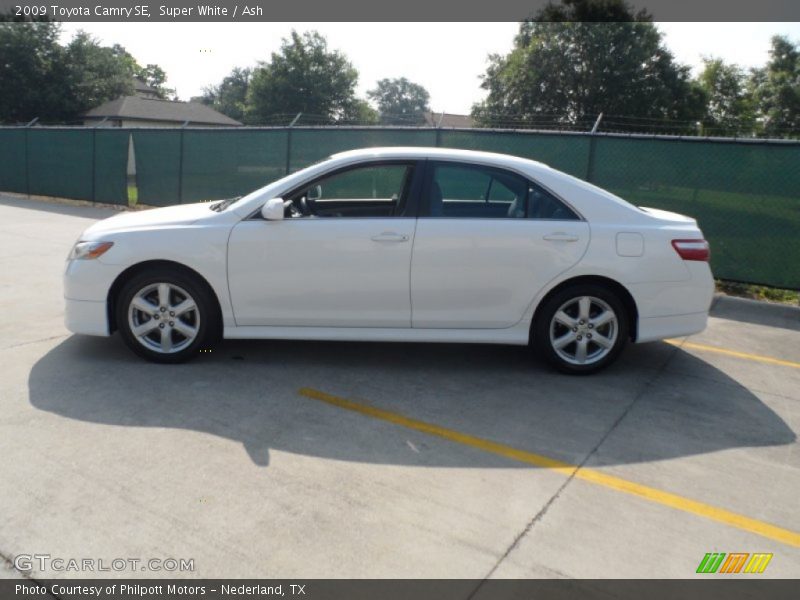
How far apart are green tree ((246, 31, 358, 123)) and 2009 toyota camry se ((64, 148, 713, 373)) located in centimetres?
4858

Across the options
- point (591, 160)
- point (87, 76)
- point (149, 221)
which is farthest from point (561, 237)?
point (87, 76)

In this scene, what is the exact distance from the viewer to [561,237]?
5.21 metres

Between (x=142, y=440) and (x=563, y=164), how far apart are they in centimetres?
739

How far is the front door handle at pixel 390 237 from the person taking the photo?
5152mm

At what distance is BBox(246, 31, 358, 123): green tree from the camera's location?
52375mm

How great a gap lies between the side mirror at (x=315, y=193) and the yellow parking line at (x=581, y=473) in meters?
1.61

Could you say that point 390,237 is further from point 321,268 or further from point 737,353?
point 737,353

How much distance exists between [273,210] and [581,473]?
274cm

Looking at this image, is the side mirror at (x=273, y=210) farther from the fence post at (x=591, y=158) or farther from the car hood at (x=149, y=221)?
the fence post at (x=591, y=158)

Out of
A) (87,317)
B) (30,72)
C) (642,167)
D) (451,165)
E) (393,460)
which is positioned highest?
(30,72)
